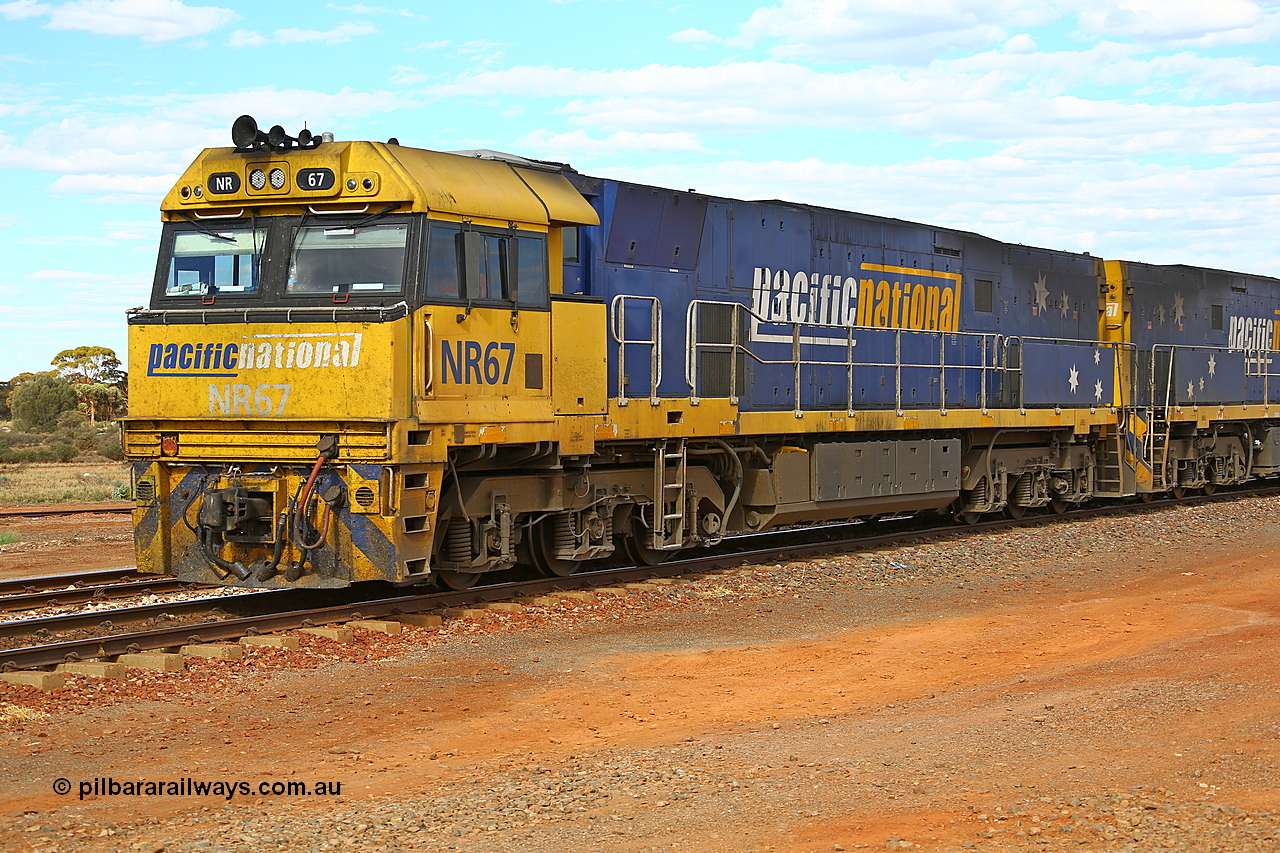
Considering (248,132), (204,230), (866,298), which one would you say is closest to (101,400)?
(866,298)

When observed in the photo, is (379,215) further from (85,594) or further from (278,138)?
(85,594)

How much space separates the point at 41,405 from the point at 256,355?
49.4 m

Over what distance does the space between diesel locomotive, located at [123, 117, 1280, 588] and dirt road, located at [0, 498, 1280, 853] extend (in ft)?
4.38

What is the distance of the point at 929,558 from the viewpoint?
15516 millimetres

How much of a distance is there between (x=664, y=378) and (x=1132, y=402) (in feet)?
38.9

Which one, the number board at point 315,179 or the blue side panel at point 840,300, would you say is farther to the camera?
the blue side panel at point 840,300

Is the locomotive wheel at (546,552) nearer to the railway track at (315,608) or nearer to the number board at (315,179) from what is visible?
the railway track at (315,608)

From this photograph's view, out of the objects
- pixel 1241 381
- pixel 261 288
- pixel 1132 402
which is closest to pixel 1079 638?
pixel 261 288

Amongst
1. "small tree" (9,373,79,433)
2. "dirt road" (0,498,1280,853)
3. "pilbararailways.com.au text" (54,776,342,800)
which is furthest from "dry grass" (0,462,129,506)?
"pilbararailways.com.au text" (54,776,342,800)

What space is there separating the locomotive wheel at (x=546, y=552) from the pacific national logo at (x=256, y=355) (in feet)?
11.0

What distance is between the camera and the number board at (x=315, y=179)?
428 inches

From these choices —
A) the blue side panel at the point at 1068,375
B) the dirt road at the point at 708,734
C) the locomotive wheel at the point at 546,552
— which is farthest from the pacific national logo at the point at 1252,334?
the locomotive wheel at the point at 546,552

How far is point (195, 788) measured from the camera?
627 cm

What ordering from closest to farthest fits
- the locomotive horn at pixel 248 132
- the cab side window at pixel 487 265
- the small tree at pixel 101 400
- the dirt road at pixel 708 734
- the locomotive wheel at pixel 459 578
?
the dirt road at pixel 708 734 < the cab side window at pixel 487 265 < the locomotive horn at pixel 248 132 < the locomotive wheel at pixel 459 578 < the small tree at pixel 101 400
